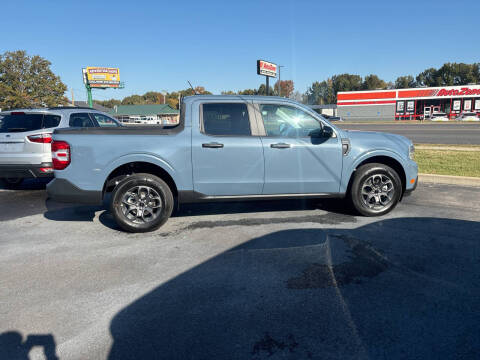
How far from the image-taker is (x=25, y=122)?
6766mm

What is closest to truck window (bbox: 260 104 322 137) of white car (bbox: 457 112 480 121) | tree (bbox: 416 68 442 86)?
white car (bbox: 457 112 480 121)

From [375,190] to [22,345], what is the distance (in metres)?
4.79

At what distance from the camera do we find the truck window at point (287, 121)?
4.98 meters

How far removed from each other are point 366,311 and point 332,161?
8.88ft

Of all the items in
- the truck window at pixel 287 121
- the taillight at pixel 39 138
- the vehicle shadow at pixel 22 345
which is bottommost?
the vehicle shadow at pixel 22 345

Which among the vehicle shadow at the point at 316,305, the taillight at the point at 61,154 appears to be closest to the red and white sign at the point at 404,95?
the vehicle shadow at the point at 316,305

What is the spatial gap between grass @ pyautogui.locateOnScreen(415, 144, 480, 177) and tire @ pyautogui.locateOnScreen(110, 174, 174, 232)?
264 inches

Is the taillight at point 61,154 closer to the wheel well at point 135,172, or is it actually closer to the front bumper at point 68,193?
the front bumper at point 68,193

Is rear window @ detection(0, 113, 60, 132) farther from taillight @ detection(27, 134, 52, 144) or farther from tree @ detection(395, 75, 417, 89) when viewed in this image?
tree @ detection(395, 75, 417, 89)

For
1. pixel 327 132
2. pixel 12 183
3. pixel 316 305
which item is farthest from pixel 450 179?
pixel 12 183

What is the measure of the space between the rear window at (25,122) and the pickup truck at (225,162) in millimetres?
2743

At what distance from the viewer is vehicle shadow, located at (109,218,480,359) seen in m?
2.33

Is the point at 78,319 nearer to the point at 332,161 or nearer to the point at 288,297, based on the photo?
the point at 288,297

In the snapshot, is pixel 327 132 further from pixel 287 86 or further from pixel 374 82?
pixel 287 86
